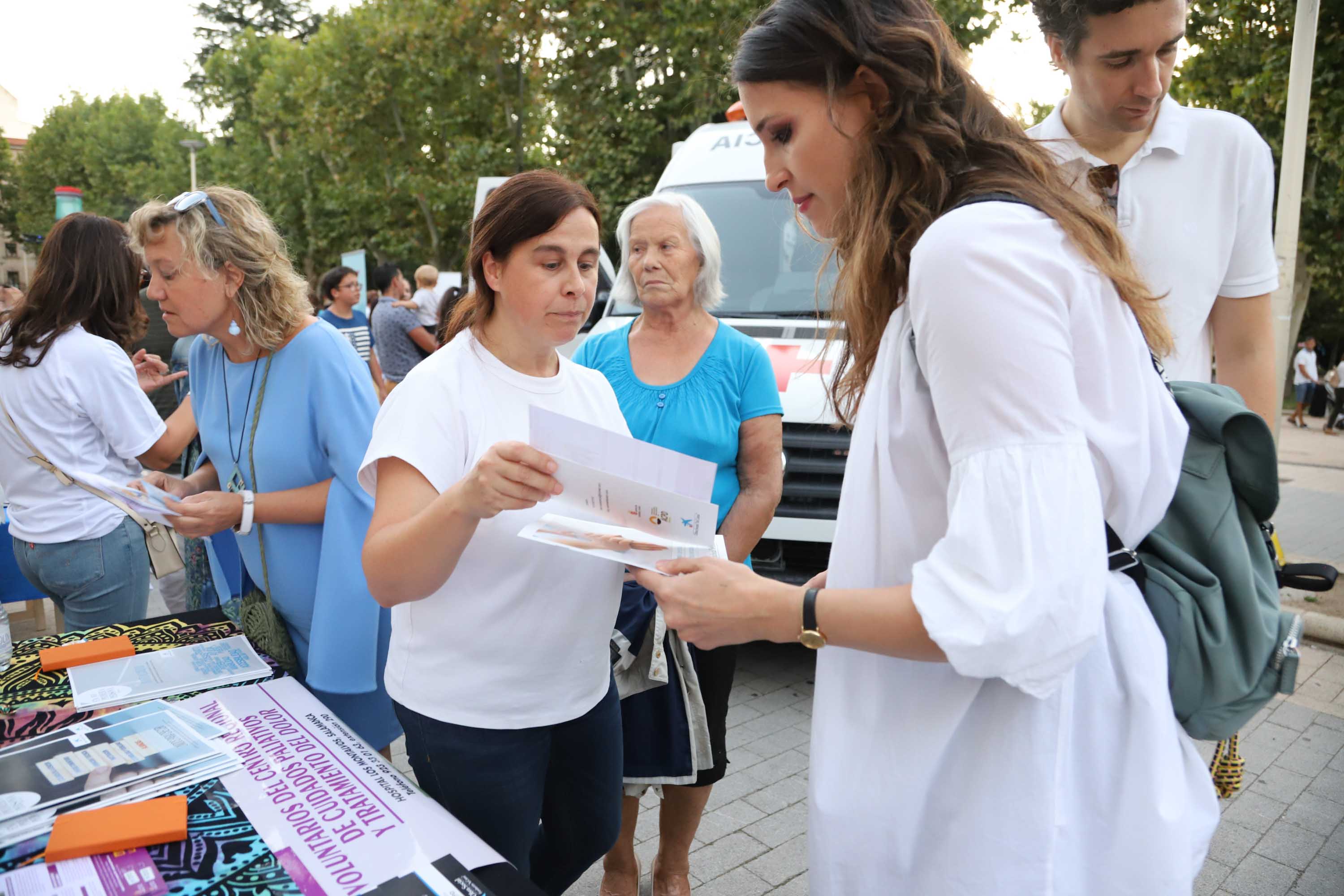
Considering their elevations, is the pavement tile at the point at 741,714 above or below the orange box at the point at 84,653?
below

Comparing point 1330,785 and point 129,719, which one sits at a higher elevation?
point 129,719

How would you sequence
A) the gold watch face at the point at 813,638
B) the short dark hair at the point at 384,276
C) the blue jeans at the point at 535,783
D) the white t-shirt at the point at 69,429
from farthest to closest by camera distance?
the short dark hair at the point at 384,276, the white t-shirt at the point at 69,429, the blue jeans at the point at 535,783, the gold watch face at the point at 813,638

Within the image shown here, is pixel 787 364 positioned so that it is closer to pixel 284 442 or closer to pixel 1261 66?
pixel 284 442

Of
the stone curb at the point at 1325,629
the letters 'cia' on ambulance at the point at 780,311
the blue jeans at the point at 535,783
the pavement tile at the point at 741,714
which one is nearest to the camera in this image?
the blue jeans at the point at 535,783

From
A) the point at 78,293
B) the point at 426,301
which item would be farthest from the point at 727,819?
the point at 426,301

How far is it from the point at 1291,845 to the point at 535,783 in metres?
2.85

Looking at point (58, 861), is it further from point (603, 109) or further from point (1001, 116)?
point (603, 109)

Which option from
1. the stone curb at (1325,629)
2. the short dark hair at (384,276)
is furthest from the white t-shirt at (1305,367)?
the short dark hair at (384,276)

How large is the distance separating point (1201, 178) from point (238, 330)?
2437mm

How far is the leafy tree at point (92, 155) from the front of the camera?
5100cm

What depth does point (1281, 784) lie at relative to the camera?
365 centimetres

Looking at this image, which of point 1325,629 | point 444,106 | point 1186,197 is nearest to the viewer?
point 1186,197

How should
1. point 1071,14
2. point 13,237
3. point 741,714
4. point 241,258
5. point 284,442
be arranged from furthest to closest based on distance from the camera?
point 13,237, point 741,714, point 241,258, point 284,442, point 1071,14

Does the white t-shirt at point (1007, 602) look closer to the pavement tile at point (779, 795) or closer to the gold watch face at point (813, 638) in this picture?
the gold watch face at point (813, 638)
